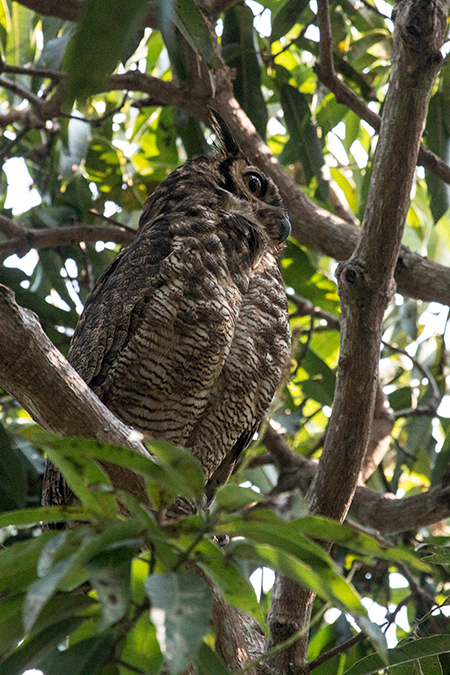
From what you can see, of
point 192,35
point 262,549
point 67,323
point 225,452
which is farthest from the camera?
point 67,323

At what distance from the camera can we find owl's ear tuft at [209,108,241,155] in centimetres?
291

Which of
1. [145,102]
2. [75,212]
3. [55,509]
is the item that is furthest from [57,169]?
[55,509]

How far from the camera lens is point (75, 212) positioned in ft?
11.8

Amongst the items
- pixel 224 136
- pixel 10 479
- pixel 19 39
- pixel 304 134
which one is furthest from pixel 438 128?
pixel 10 479

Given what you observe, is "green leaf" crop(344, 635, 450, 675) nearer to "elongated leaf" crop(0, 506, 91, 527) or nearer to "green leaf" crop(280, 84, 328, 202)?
"elongated leaf" crop(0, 506, 91, 527)

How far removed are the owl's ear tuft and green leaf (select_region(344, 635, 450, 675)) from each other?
2.00 meters

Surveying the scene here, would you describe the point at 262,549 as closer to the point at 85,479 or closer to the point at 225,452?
the point at 85,479

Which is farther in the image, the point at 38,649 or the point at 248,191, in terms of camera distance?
the point at 248,191

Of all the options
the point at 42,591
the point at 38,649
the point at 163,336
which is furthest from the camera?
Answer: the point at 163,336

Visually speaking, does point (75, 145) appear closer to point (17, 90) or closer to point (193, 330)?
point (17, 90)

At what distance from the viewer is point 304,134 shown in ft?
10.8

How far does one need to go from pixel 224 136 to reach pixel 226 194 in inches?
12.1

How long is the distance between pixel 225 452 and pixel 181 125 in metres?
1.51

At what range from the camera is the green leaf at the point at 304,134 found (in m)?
3.24
